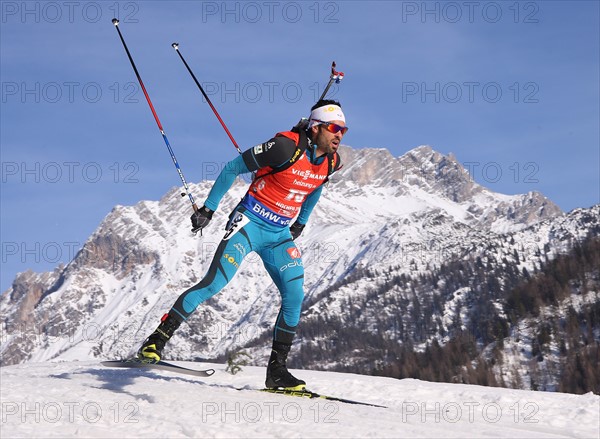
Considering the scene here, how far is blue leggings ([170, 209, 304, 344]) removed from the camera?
8.68m

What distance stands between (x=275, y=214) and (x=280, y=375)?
218cm

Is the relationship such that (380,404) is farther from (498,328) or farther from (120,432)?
(498,328)

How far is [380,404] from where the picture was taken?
9.67m

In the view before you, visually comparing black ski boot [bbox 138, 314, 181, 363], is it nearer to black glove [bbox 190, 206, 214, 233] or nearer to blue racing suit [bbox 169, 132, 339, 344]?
blue racing suit [bbox 169, 132, 339, 344]

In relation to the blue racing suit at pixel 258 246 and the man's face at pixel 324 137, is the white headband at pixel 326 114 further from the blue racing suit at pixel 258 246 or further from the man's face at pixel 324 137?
the blue racing suit at pixel 258 246

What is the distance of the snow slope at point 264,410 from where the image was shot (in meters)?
6.21

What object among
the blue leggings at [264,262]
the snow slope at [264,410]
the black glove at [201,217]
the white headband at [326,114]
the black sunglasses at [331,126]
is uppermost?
the white headband at [326,114]

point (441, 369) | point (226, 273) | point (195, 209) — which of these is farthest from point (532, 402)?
point (441, 369)

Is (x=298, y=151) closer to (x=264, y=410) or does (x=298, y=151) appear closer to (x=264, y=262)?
(x=264, y=262)

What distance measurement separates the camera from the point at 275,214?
9125 millimetres

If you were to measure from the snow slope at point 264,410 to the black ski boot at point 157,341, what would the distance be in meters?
0.38

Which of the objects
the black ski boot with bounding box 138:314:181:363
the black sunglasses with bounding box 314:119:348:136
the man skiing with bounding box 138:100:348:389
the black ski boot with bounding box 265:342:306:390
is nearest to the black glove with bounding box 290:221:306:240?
the man skiing with bounding box 138:100:348:389

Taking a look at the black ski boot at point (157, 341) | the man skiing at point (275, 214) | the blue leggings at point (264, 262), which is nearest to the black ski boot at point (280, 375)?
the man skiing at point (275, 214)

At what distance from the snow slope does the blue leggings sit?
1098 millimetres
